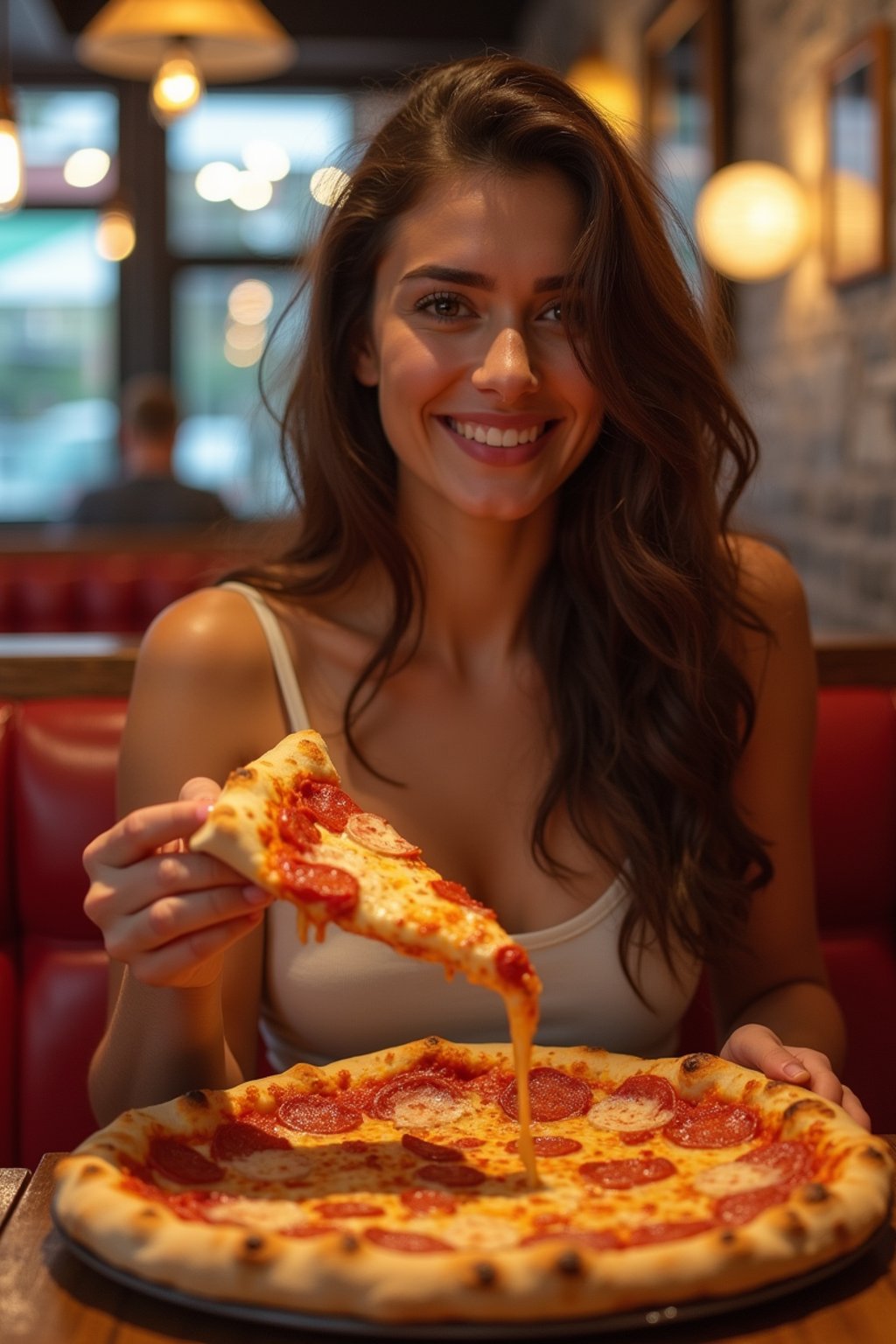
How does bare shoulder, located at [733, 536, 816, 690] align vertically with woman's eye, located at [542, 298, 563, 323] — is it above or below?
below

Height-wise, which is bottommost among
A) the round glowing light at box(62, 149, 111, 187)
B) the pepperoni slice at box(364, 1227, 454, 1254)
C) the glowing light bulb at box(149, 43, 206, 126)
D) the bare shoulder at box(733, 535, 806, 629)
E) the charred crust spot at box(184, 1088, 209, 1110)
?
the pepperoni slice at box(364, 1227, 454, 1254)

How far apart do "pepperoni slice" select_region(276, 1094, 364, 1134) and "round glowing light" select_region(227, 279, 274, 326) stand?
30.3 ft

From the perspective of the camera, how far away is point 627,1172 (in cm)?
102

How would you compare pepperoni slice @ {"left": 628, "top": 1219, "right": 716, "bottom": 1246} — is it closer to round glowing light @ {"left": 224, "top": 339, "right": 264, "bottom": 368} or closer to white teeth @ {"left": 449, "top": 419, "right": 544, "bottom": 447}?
white teeth @ {"left": 449, "top": 419, "right": 544, "bottom": 447}

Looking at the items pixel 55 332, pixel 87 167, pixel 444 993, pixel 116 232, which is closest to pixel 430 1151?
pixel 444 993

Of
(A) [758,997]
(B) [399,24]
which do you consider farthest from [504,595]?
(B) [399,24]

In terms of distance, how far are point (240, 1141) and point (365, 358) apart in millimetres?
927

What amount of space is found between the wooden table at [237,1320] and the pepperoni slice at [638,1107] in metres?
0.20

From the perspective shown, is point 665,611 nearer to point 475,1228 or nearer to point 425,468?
point 425,468

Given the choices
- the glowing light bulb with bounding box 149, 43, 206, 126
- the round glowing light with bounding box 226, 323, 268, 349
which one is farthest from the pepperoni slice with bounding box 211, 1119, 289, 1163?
the round glowing light with bounding box 226, 323, 268, 349

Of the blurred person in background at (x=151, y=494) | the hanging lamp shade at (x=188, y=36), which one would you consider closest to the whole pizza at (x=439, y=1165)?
the hanging lamp shade at (x=188, y=36)

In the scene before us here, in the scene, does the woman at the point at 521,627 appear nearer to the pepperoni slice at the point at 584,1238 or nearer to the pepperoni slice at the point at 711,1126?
the pepperoni slice at the point at 711,1126

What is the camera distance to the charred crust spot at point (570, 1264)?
0.83 meters

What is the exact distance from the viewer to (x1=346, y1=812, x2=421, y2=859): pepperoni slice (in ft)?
3.70
